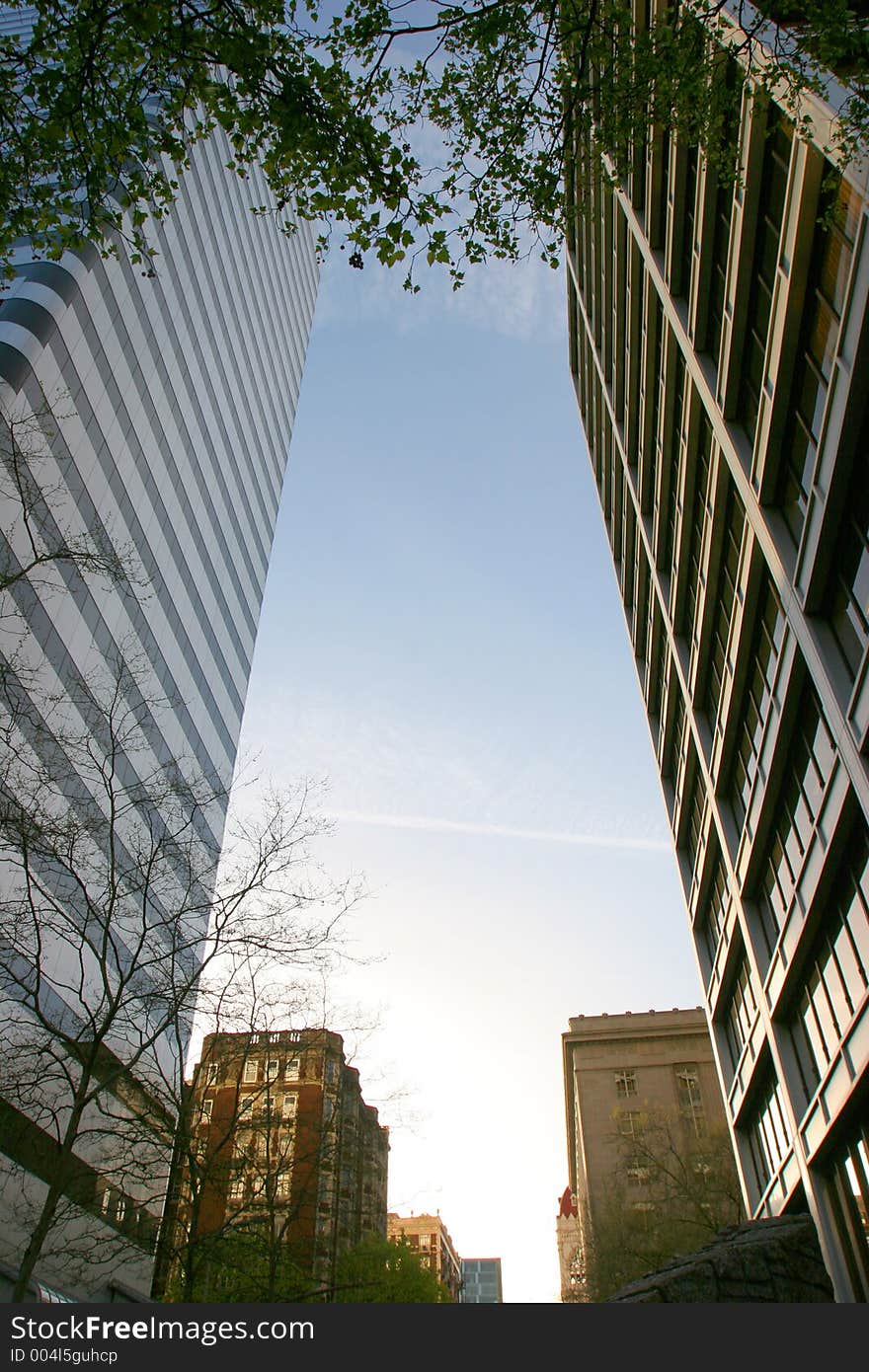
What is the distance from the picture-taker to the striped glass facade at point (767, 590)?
1350 centimetres

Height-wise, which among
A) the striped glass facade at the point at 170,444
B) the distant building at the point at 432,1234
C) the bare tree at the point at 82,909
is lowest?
the bare tree at the point at 82,909

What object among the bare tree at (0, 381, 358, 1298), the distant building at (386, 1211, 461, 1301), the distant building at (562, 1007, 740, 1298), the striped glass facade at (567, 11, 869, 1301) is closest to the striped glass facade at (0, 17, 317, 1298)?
the bare tree at (0, 381, 358, 1298)

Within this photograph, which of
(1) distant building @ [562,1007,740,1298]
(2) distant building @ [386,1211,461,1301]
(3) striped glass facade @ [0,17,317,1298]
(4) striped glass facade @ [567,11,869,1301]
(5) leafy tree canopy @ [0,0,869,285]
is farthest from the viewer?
(2) distant building @ [386,1211,461,1301]

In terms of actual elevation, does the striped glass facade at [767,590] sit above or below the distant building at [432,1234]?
below

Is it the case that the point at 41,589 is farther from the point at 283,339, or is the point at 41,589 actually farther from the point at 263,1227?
the point at 283,339

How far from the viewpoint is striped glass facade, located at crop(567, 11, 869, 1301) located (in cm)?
1350

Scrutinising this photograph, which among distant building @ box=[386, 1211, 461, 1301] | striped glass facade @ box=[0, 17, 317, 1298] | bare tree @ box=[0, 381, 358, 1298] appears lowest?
bare tree @ box=[0, 381, 358, 1298]

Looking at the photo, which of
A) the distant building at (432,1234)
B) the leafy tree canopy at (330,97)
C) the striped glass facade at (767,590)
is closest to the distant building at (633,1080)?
the striped glass facade at (767,590)

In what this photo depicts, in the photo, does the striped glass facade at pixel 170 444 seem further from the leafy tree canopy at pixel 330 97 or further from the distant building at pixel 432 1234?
the distant building at pixel 432 1234

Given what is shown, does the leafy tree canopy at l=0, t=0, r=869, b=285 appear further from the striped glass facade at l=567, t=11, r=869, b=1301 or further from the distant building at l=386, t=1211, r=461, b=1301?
the distant building at l=386, t=1211, r=461, b=1301

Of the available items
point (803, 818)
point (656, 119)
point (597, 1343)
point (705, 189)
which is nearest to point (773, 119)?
point (705, 189)

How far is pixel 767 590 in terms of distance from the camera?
18281 millimetres

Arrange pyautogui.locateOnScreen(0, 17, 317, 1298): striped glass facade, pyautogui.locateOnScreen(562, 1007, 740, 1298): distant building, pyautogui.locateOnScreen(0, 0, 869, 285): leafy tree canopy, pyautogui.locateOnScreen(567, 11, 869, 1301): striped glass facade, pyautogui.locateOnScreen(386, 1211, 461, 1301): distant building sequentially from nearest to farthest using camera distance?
pyautogui.locateOnScreen(0, 0, 869, 285): leafy tree canopy, pyautogui.locateOnScreen(567, 11, 869, 1301): striped glass facade, pyautogui.locateOnScreen(0, 17, 317, 1298): striped glass facade, pyautogui.locateOnScreen(562, 1007, 740, 1298): distant building, pyautogui.locateOnScreen(386, 1211, 461, 1301): distant building

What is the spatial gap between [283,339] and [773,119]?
185ft
